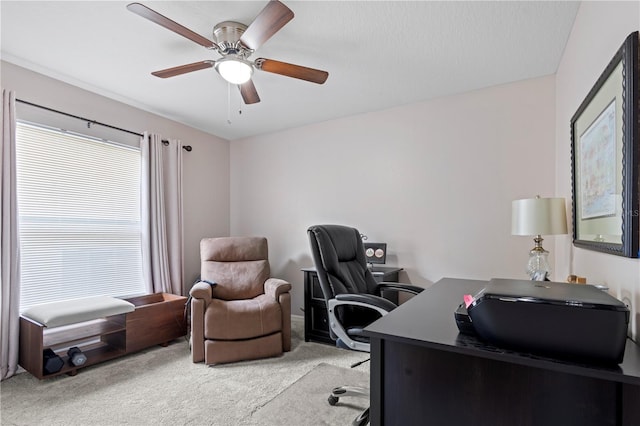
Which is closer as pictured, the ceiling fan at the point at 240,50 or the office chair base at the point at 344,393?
the ceiling fan at the point at 240,50

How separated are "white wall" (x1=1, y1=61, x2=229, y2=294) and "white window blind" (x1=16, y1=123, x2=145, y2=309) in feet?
0.86

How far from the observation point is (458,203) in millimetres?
3062

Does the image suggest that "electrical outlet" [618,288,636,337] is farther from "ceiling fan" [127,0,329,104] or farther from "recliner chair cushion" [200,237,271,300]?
"recliner chair cushion" [200,237,271,300]

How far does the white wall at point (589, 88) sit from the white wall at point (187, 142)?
3.68 meters

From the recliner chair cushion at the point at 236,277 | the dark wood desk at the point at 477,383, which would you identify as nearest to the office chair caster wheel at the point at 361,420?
the dark wood desk at the point at 477,383

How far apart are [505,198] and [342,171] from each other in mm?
1638

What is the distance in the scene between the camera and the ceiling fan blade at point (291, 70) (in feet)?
6.79

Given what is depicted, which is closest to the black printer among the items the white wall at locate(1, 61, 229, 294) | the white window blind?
the white window blind

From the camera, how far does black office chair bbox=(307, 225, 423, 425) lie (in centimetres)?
179

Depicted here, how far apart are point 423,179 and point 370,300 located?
6.11 ft

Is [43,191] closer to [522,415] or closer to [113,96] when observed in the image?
[113,96]

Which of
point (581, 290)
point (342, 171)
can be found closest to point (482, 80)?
point (342, 171)

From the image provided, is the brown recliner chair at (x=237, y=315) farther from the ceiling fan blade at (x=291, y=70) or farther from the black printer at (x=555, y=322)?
the black printer at (x=555, y=322)

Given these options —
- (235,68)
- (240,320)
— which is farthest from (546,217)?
(240,320)
